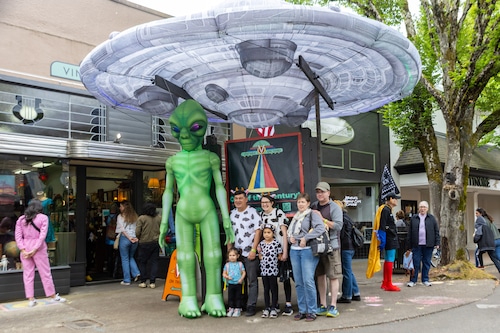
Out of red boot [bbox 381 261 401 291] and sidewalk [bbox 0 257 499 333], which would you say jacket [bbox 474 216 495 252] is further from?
red boot [bbox 381 261 401 291]

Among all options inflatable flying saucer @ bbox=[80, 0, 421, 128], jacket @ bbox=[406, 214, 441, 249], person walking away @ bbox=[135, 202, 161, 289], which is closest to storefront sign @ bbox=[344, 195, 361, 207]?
jacket @ bbox=[406, 214, 441, 249]

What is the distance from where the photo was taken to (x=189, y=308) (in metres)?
7.00

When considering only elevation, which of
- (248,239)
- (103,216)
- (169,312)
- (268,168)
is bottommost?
(169,312)

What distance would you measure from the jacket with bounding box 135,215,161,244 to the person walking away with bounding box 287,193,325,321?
13.1 ft

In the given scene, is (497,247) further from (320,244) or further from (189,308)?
(189,308)

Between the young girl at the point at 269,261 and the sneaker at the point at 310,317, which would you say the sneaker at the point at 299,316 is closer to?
the sneaker at the point at 310,317

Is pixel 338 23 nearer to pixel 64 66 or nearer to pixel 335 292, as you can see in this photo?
pixel 335 292

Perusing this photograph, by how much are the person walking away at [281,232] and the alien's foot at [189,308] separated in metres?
1.24

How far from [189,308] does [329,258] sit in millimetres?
2070

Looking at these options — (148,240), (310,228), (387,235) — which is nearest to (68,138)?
Result: (148,240)

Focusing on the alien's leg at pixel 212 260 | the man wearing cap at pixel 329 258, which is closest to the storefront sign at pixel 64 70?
the alien's leg at pixel 212 260

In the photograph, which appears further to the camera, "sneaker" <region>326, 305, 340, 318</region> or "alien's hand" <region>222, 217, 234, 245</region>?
"alien's hand" <region>222, 217, 234, 245</region>

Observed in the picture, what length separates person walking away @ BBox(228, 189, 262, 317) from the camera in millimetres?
7004

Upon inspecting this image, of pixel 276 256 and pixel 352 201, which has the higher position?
pixel 352 201
